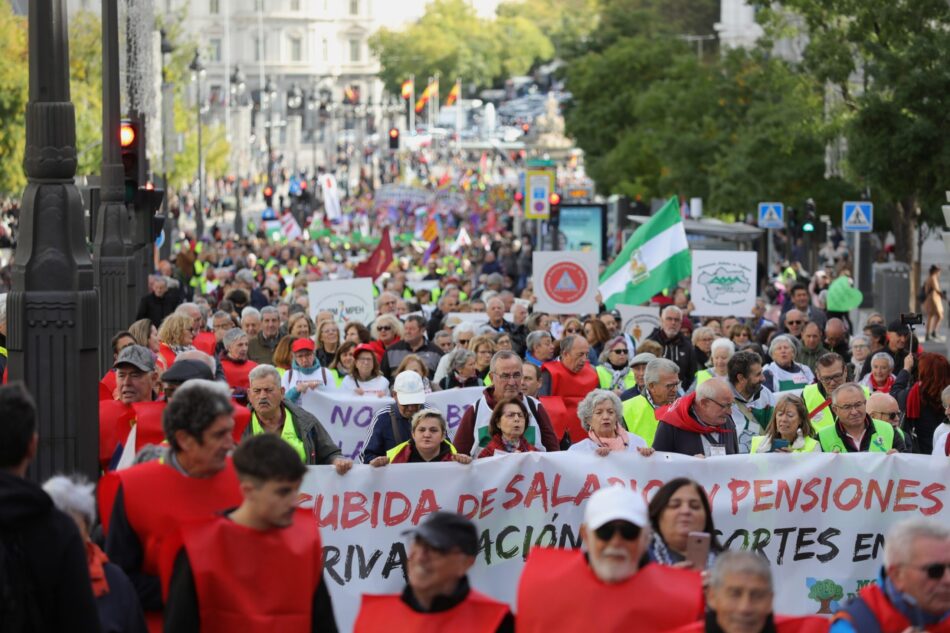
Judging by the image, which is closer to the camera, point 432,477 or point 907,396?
point 432,477

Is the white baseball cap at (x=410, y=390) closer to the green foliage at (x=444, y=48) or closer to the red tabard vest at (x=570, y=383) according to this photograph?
the red tabard vest at (x=570, y=383)

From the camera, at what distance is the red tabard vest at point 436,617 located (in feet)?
19.4

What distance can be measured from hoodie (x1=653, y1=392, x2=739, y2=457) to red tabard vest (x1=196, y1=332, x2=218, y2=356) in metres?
6.05

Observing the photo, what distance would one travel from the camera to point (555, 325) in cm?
2088

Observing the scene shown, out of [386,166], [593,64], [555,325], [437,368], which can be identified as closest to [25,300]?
[437,368]

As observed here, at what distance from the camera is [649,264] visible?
72.9 ft

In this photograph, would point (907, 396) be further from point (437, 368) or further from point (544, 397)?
point (437, 368)

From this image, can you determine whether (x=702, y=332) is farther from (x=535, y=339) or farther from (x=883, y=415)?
(x=883, y=415)

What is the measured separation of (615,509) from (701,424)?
4.73m

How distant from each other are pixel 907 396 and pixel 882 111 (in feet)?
56.9

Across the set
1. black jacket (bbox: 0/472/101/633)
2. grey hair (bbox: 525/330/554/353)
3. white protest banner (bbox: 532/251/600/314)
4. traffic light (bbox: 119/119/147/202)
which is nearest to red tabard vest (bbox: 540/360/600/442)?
grey hair (bbox: 525/330/554/353)

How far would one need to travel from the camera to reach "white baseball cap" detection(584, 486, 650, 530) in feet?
19.1

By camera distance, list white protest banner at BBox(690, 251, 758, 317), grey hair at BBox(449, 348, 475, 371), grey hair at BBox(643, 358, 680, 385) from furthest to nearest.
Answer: white protest banner at BBox(690, 251, 758, 317), grey hair at BBox(449, 348, 475, 371), grey hair at BBox(643, 358, 680, 385)

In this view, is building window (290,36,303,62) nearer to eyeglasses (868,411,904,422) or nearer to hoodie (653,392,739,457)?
eyeglasses (868,411,904,422)
